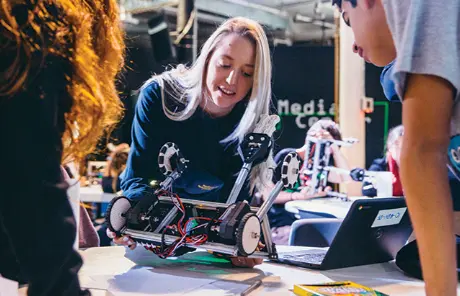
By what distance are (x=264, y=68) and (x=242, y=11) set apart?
8253mm

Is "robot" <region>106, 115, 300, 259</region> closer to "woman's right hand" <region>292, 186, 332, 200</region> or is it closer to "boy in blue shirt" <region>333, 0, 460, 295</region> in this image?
"boy in blue shirt" <region>333, 0, 460, 295</region>

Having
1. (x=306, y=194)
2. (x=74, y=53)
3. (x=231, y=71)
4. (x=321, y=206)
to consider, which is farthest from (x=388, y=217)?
(x=306, y=194)

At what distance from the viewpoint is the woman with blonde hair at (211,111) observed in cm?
155

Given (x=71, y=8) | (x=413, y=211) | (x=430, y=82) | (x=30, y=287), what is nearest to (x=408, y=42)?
(x=430, y=82)

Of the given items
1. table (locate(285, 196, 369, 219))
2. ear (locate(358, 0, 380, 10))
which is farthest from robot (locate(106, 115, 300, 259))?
table (locate(285, 196, 369, 219))

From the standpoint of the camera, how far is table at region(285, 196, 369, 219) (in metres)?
2.64

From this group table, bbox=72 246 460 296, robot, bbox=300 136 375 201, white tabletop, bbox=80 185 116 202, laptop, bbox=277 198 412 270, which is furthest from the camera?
white tabletop, bbox=80 185 116 202

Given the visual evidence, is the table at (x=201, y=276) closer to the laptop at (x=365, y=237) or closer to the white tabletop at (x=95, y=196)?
the laptop at (x=365, y=237)

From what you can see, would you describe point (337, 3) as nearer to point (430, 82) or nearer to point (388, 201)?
point (430, 82)

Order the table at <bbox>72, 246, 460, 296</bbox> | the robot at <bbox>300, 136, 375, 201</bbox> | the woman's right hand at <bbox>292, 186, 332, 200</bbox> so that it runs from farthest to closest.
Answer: the woman's right hand at <bbox>292, 186, 332, 200</bbox> < the robot at <bbox>300, 136, 375, 201</bbox> < the table at <bbox>72, 246, 460, 296</bbox>

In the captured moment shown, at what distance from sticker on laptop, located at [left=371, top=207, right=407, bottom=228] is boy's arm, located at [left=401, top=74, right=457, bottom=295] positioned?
581 mm

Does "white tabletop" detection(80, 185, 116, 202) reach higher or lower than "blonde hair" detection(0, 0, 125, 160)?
lower

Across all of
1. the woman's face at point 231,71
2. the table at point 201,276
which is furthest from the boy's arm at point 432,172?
the woman's face at point 231,71

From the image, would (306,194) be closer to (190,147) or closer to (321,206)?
(321,206)
